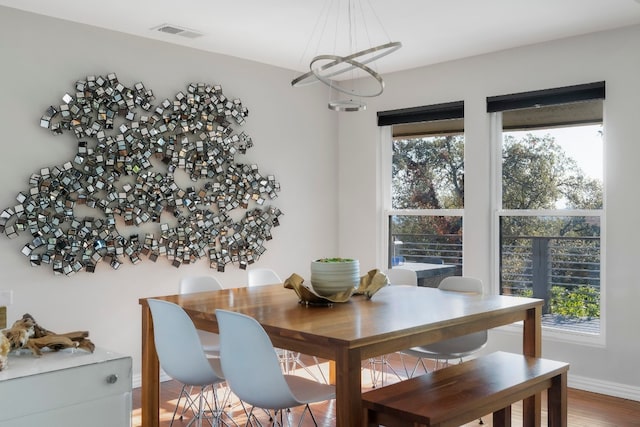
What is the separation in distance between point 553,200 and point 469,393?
2.52 metres

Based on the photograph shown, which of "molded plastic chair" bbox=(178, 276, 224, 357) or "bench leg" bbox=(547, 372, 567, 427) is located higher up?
"molded plastic chair" bbox=(178, 276, 224, 357)

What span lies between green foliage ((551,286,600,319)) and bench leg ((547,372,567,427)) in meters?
1.56

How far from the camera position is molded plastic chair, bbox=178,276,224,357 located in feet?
13.1

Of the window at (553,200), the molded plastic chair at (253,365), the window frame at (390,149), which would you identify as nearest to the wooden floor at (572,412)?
the window at (553,200)

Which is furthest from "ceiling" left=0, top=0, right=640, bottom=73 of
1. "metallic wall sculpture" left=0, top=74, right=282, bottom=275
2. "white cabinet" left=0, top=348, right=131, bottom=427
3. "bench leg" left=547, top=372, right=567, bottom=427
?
"white cabinet" left=0, top=348, right=131, bottom=427

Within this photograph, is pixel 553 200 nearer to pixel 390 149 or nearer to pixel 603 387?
pixel 603 387

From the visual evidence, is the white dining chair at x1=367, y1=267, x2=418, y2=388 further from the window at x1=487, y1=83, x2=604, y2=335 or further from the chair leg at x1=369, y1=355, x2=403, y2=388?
the window at x1=487, y1=83, x2=604, y2=335

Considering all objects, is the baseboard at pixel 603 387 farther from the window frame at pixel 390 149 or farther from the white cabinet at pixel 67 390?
the white cabinet at pixel 67 390

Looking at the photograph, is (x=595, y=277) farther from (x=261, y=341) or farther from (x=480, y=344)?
(x=261, y=341)

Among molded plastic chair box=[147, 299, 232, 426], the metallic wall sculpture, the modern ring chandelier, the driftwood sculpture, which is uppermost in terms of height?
the modern ring chandelier

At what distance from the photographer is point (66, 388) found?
6.31ft

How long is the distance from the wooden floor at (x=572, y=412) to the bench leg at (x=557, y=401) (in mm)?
604

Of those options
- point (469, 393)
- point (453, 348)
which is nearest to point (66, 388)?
point (469, 393)

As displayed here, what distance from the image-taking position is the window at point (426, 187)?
5.52 meters
